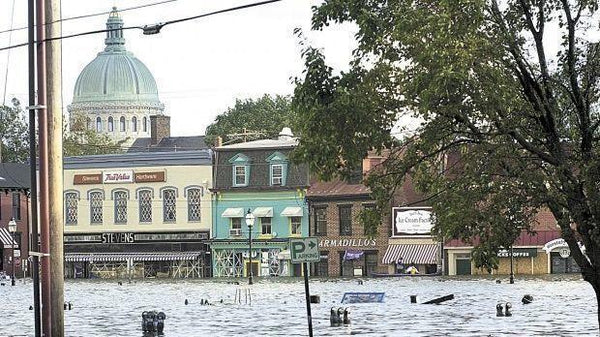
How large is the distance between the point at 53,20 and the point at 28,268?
91205 mm

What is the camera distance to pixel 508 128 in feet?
81.3

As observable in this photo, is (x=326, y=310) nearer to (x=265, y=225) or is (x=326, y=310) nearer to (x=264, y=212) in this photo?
(x=264, y=212)

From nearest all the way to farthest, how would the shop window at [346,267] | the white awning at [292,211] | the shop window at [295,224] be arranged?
1. the shop window at [346,267]
2. the white awning at [292,211]
3. the shop window at [295,224]

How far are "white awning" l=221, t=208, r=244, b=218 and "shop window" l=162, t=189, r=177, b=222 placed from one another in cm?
367

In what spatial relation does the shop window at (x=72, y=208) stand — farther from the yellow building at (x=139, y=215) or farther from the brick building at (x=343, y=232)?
the brick building at (x=343, y=232)

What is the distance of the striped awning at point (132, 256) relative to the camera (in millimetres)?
103812

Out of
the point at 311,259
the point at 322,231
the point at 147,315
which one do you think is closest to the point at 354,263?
the point at 322,231

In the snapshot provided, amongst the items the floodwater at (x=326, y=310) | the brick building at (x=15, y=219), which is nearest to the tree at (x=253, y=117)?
the brick building at (x=15, y=219)

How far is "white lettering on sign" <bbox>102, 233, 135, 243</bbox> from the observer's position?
349 feet

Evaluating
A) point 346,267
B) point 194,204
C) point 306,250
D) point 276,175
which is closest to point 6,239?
point 194,204

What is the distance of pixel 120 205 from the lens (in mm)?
107562

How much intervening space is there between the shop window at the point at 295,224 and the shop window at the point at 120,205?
44.7 feet

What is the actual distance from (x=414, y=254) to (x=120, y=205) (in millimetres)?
24409

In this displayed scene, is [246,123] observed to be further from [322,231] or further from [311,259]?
[311,259]
